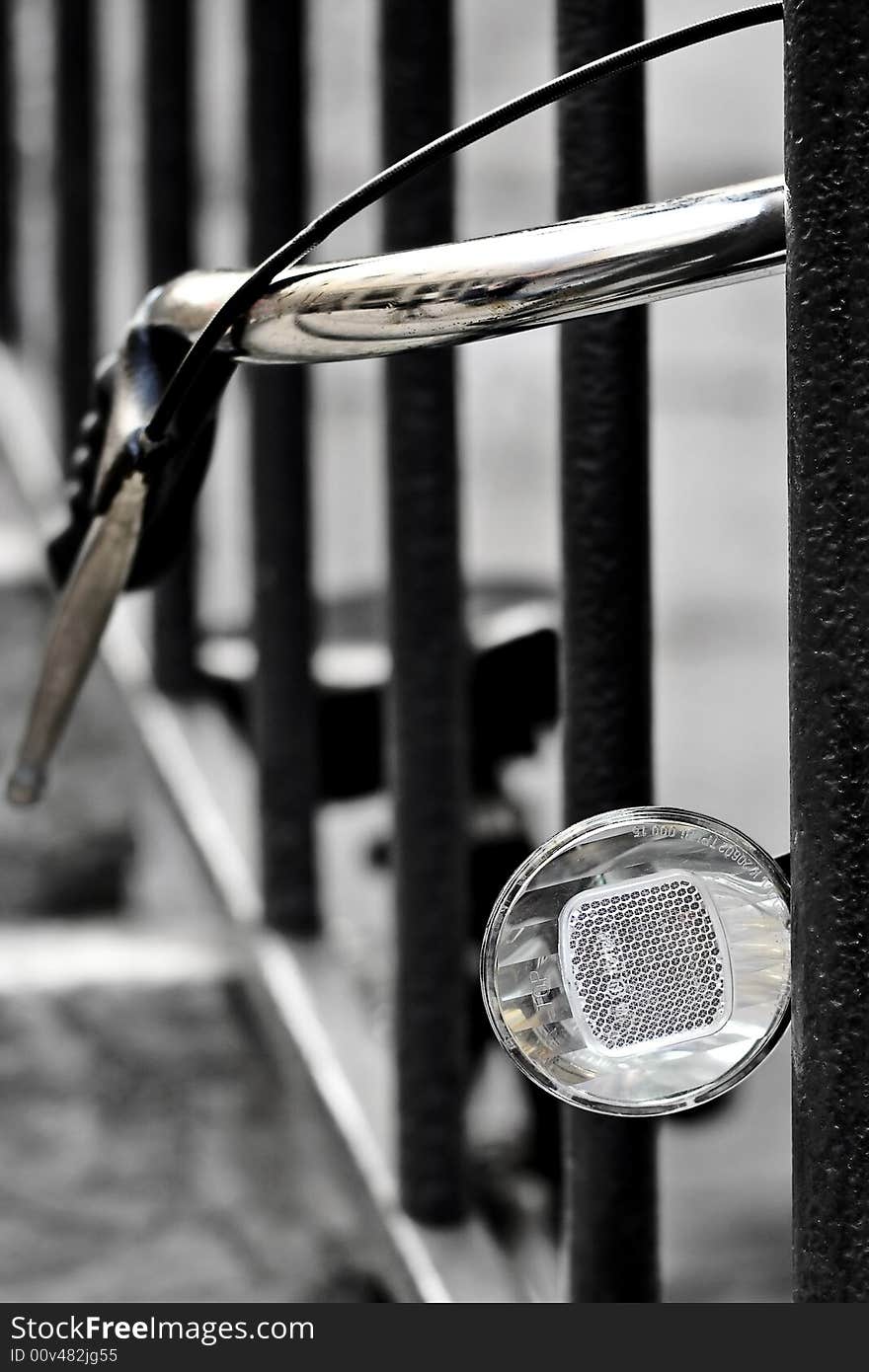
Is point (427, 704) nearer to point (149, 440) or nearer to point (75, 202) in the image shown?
point (149, 440)

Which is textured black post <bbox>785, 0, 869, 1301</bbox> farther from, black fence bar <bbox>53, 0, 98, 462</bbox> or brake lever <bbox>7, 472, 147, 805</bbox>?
black fence bar <bbox>53, 0, 98, 462</bbox>

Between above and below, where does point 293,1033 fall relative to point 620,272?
below

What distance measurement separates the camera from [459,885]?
0.57m

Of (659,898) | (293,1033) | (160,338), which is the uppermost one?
(160,338)

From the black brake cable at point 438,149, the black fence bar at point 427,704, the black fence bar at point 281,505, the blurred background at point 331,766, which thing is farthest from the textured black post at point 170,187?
the black brake cable at point 438,149

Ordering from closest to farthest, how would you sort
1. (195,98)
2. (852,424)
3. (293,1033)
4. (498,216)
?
(852,424)
(293,1033)
(195,98)
(498,216)

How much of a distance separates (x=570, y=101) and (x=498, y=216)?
0.84 meters

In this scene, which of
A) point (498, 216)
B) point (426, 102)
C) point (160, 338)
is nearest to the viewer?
point (160, 338)

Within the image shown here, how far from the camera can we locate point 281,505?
69cm

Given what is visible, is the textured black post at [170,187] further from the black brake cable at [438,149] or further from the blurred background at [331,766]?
the black brake cable at [438,149]

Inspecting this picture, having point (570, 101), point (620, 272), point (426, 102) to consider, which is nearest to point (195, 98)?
point (426, 102)

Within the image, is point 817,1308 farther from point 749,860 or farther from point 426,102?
point 426,102

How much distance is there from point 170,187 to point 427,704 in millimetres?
422

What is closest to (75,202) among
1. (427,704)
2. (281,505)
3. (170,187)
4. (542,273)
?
(170,187)
